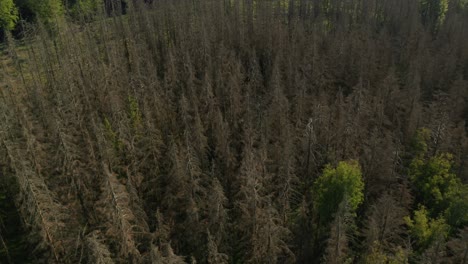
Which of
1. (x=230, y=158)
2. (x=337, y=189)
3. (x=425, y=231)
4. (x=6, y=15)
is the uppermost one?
(x=6, y=15)

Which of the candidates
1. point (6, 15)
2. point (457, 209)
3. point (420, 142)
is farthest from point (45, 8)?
point (457, 209)

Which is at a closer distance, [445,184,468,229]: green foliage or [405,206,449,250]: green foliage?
[405,206,449,250]: green foliage

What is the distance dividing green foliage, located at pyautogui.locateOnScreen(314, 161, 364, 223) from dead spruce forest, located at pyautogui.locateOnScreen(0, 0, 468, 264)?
0.50 ft

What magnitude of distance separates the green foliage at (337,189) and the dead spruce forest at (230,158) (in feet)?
0.50

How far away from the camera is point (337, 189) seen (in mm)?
39875

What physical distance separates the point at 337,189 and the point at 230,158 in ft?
45.9

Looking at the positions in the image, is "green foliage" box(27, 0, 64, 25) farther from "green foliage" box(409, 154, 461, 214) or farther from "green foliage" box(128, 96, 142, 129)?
"green foliage" box(409, 154, 461, 214)

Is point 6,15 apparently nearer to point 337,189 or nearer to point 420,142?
point 337,189

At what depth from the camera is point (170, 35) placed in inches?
3565

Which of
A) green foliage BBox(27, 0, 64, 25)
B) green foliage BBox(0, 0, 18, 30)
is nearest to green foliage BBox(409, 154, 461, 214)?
green foliage BBox(27, 0, 64, 25)

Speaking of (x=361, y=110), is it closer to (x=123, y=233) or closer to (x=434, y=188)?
(x=434, y=188)

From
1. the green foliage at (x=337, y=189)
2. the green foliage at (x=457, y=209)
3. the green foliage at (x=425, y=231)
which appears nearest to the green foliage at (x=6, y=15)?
the green foliage at (x=337, y=189)

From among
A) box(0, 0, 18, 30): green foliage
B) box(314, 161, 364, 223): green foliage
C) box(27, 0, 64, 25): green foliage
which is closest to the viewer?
box(314, 161, 364, 223): green foliage

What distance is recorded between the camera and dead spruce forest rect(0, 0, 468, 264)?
34.0 meters
